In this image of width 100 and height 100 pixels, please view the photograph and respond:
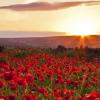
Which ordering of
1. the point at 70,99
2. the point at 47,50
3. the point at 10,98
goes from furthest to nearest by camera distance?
the point at 47,50, the point at 70,99, the point at 10,98

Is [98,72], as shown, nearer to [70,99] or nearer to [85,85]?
[85,85]

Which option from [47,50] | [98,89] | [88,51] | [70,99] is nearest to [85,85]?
[98,89]

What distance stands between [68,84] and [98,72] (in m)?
4.07

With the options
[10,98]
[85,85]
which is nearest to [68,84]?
[85,85]

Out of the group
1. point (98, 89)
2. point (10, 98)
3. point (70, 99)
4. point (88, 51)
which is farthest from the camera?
point (88, 51)

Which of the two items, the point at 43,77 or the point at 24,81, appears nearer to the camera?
the point at 24,81

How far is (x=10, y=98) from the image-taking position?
577cm

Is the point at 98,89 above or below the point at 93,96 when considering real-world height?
below

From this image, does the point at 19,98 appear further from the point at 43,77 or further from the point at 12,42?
the point at 12,42

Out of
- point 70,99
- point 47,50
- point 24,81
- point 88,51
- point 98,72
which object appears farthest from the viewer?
point 88,51

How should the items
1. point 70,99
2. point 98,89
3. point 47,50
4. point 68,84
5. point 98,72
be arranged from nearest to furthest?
point 70,99 → point 68,84 → point 98,89 → point 98,72 → point 47,50

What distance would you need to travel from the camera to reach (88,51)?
78.1 feet

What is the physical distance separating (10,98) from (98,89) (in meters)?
4.26

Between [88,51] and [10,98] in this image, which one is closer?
[10,98]
